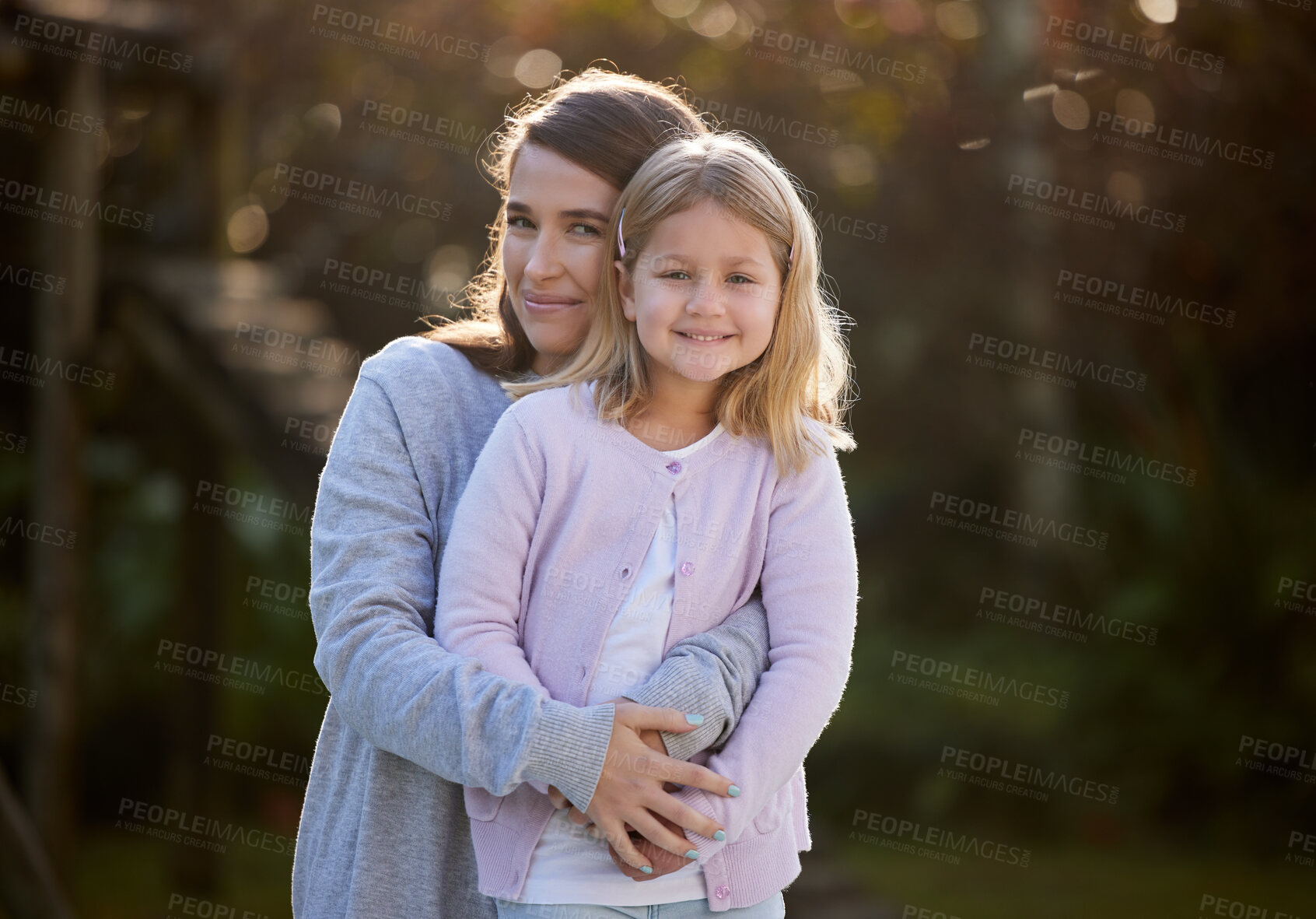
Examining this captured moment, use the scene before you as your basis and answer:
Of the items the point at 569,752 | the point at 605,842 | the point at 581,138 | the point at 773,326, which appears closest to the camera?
the point at 569,752

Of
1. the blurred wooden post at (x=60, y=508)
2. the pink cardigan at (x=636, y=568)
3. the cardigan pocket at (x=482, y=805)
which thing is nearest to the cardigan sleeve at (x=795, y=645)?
the pink cardigan at (x=636, y=568)

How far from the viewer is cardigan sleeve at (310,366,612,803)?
180 cm

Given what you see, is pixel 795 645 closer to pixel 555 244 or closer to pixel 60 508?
pixel 555 244

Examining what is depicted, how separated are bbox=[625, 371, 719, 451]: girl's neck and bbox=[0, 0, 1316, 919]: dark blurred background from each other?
224cm

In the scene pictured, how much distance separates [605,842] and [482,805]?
8.0 inches

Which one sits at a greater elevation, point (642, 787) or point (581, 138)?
point (581, 138)

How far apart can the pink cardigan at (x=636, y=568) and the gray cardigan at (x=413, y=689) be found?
7 cm

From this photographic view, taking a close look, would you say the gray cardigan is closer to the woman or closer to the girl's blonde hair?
the woman

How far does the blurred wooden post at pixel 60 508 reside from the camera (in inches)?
189

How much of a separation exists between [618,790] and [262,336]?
3.79m

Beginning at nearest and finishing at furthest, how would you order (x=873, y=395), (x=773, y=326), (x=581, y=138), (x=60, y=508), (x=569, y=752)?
(x=569, y=752) → (x=773, y=326) → (x=581, y=138) → (x=60, y=508) → (x=873, y=395)

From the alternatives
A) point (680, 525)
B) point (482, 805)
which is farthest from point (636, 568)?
point (482, 805)

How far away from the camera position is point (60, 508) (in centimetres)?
493

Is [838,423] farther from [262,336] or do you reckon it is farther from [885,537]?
[885,537]
